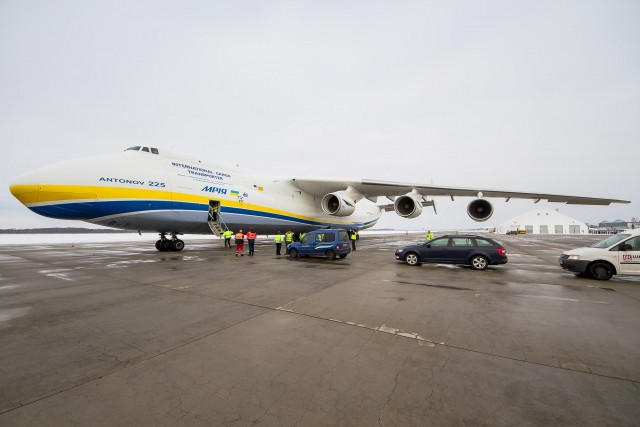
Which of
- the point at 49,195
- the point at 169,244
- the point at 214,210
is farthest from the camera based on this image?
the point at 169,244

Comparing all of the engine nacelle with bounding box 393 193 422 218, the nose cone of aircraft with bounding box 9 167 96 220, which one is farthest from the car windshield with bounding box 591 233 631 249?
the nose cone of aircraft with bounding box 9 167 96 220

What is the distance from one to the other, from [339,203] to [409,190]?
4.75 m

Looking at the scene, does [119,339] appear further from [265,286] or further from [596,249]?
[596,249]

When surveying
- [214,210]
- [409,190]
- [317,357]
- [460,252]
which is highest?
[409,190]

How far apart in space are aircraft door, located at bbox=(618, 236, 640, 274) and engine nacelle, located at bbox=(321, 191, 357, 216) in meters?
11.8

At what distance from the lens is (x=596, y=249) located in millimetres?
8000

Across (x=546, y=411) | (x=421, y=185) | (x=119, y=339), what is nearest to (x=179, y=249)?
(x=119, y=339)

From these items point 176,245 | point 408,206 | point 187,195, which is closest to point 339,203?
point 408,206

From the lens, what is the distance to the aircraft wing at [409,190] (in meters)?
14.4

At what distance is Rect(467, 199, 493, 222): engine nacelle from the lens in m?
14.4

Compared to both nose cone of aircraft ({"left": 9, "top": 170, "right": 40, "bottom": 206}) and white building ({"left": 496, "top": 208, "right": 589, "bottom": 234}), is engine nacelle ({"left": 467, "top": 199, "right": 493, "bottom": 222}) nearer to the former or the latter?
nose cone of aircraft ({"left": 9, "top": 170, "right": 40, "bottom": 206})

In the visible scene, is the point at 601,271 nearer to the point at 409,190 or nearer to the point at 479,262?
the point at 479,262

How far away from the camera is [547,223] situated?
202 ft

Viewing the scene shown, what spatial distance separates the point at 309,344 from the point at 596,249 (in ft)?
31.9
